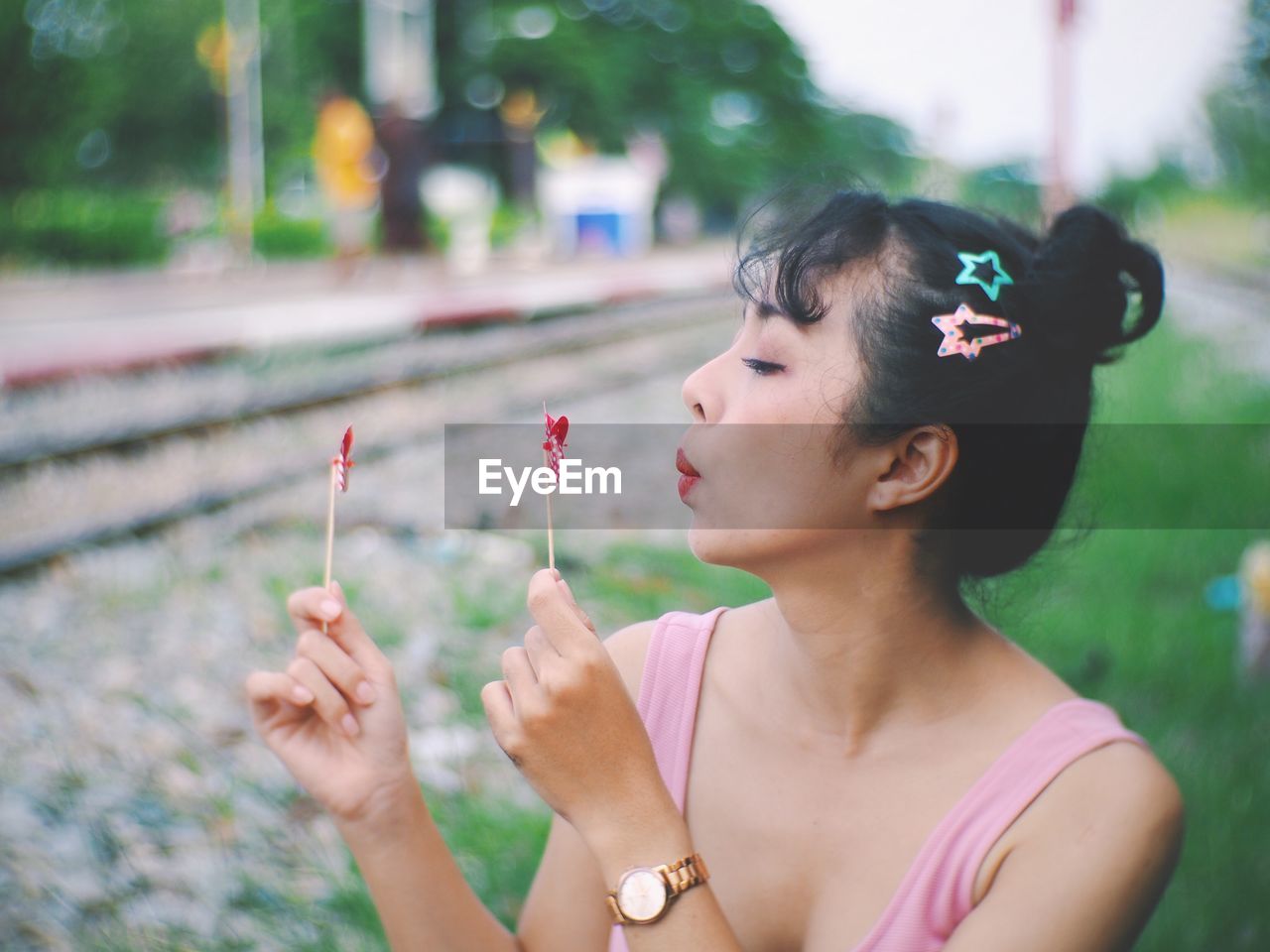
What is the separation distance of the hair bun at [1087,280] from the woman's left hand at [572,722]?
69 centimetres

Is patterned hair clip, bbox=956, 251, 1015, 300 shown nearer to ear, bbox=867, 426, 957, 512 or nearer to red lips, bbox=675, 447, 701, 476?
ear, bbox=867, 426, 957, 512

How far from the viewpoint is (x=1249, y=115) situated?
30.6 ft

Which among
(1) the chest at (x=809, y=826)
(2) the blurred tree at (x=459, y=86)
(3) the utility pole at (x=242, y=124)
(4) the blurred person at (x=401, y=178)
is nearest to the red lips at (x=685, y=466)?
(1) the chest at (x=809, y=826)

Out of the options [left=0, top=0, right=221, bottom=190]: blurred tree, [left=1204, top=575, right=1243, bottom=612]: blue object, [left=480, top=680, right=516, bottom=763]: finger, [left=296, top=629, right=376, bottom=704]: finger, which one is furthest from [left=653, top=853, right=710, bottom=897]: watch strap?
[left=0, top=0, right=221, bottom=190]: blurred tree

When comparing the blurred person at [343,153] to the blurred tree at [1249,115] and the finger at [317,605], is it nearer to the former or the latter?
the blurred tree at [1249,115]

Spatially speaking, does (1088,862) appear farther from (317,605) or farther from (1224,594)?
(1224,594)

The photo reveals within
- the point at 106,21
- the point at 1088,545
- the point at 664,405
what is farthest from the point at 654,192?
the point at 1088,545

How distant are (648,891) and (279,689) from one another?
0.46 m

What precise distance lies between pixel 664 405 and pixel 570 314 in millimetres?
6725

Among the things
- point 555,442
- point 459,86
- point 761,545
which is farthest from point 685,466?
point 459,86

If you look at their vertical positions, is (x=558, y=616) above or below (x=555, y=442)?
below

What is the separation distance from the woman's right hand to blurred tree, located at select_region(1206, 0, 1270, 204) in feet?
19.9

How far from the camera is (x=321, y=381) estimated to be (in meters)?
8.38

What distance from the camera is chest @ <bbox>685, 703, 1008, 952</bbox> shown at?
4.59ft
